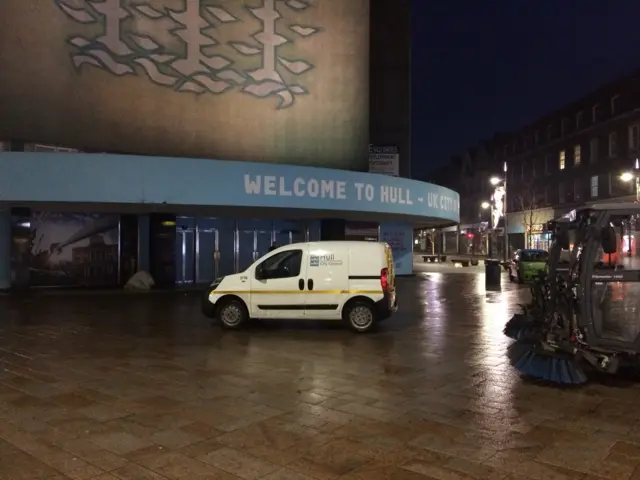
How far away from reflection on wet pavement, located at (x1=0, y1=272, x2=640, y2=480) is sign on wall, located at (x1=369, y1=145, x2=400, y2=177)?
72.3ft

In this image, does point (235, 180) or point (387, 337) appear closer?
point (387, 337)

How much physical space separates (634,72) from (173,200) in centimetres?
3666

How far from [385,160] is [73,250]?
57.8 ft

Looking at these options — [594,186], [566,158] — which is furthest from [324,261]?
[566,158]

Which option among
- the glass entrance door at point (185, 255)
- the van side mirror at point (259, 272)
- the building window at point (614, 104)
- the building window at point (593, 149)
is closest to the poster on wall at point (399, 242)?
the glass entrance door at point (185, 255)

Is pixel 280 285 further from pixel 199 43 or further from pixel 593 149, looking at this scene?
pixel 593 149

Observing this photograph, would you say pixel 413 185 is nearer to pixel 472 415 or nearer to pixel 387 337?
pixel 387 337

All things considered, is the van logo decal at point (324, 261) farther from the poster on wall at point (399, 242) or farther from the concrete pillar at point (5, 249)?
the poster on wall at point (399, 242)

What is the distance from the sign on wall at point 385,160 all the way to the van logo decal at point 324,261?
21.4 meters

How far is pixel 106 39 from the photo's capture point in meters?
22.3

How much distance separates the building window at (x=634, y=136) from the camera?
1580 inches

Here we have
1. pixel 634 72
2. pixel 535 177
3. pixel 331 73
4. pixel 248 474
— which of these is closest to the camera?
pixel 248 474

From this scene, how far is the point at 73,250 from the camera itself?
2255 cm

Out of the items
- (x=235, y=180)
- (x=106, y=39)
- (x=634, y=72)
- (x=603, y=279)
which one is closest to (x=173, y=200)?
(x=235, y=180)
